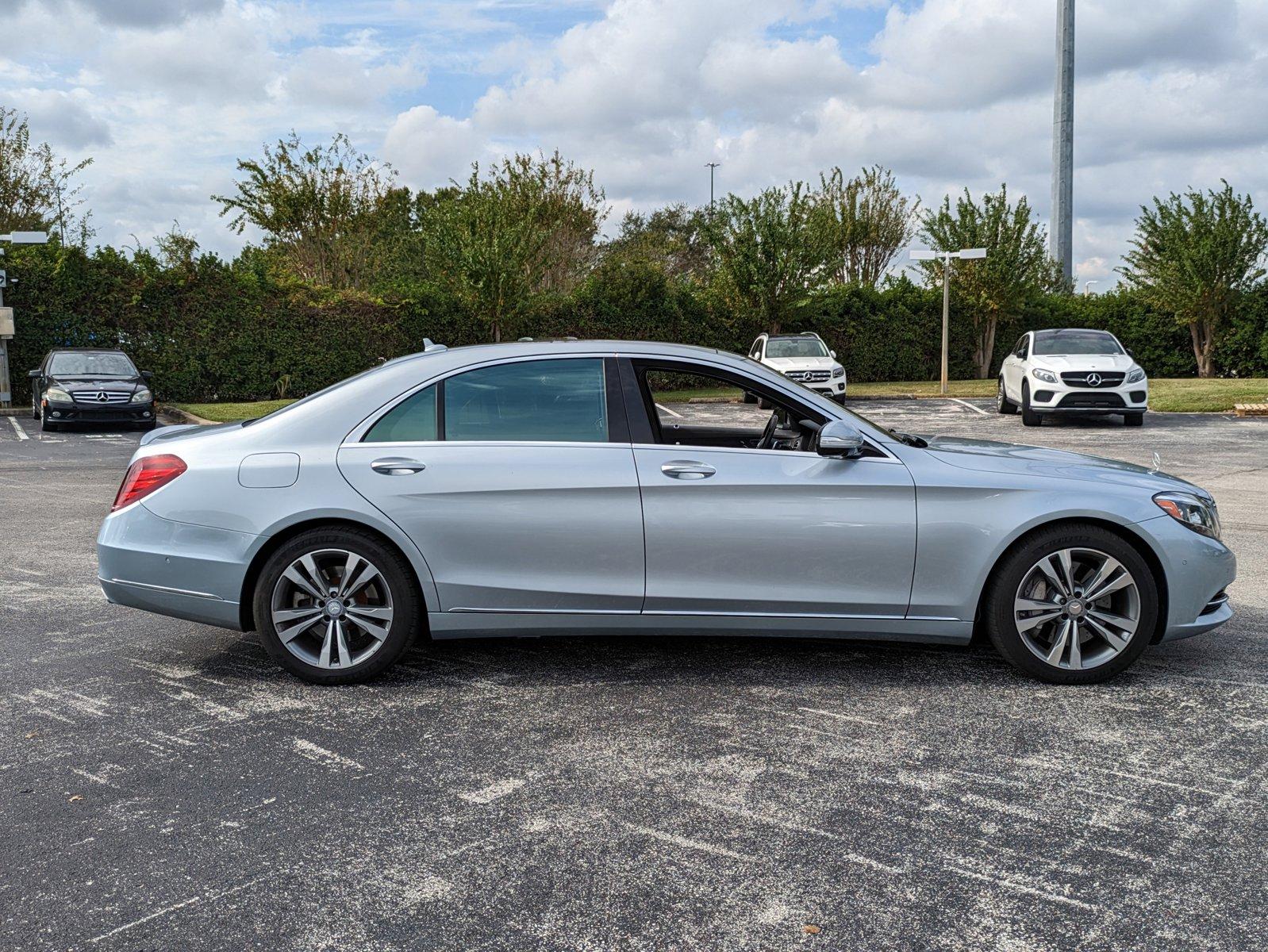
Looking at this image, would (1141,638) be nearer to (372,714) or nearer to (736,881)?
(736,881)

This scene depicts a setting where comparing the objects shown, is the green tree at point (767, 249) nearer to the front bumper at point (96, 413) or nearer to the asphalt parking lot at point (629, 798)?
the front bumper at point (96, 413)

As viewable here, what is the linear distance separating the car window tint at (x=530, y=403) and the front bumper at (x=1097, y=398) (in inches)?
642

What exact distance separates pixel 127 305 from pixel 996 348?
25.7 metres

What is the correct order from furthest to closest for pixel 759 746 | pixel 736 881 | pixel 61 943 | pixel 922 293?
pixel 922 293
pixel 759 746
pixel 736 881
pixel 61 943

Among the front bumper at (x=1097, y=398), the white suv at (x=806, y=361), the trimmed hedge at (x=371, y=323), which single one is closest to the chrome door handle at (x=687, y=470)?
the front bumper at (x=1097, y=398)

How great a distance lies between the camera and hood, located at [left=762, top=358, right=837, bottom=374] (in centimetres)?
2495

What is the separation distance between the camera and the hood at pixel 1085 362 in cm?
1977

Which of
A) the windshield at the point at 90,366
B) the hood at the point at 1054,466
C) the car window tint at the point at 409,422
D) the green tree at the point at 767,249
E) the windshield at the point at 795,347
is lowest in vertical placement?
the hood at the point at 1054,466

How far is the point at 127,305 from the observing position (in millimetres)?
26469

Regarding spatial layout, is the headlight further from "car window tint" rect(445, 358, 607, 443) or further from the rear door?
"car window tint" rect(445, 358, 607, 443)

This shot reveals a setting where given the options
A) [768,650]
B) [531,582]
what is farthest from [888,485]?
[531,582]

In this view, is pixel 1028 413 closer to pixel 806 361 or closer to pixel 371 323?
pixel 806 361

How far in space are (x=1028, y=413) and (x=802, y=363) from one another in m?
5.95

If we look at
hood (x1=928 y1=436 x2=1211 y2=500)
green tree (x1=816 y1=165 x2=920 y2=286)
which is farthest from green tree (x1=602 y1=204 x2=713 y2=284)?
hood (x1=928 y1=436 x2=1211 y2=500)
